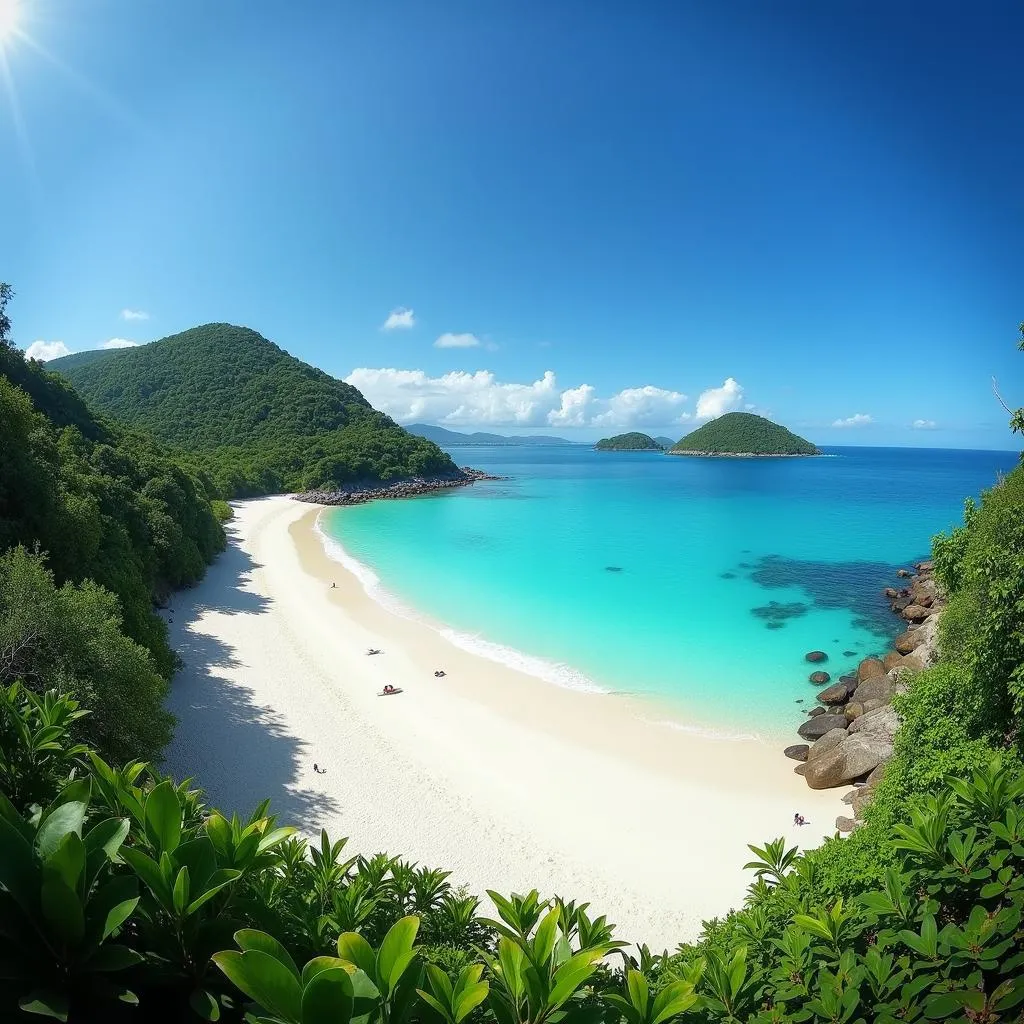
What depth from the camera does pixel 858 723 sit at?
612 inches

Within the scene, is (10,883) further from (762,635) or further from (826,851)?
(762,635)

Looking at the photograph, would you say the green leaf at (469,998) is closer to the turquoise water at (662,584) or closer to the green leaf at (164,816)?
the green leaf at (164,816)

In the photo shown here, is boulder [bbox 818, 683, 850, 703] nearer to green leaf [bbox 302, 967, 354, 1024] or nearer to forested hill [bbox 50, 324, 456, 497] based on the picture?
green leaf [bbox 302, 967, 354, 1024]

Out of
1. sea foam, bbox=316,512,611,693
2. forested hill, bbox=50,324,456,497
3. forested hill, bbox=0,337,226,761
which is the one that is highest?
forested hill, bbox=50,324,456,497

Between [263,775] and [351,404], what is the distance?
107 m

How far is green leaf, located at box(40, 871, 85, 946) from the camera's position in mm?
1427

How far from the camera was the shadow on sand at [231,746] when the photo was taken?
1243cm

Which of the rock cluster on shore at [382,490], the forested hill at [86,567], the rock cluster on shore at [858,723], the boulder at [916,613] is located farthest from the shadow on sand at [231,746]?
the rock cluster on shore at [382,490]

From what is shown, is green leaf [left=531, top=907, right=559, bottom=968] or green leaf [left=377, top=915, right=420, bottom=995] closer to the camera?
green leaf [left=377, top=915, right=420, bottom=995]

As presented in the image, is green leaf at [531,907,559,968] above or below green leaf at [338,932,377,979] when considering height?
below

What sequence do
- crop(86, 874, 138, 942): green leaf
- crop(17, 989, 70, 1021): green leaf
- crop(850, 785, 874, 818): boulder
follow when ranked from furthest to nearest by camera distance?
1. crop(850, 785, 874, 818): boulder
2. crop(86, 874, 138, 942): green leaf
3. crop(17, 989, 70, 1021): green leaf

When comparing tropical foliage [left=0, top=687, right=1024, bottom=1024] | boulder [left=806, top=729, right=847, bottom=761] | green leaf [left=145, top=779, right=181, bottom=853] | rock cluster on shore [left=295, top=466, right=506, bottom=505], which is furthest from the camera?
rock cluster on shore [left=295, top=466, right=506, bottom=505]

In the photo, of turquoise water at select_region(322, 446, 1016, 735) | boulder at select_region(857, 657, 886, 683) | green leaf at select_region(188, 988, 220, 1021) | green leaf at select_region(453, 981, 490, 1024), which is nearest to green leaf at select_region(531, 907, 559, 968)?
green leaf at select_region(453, 981, 490, 1024)

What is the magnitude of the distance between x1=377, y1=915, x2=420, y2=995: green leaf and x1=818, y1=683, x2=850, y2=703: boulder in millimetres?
21230
